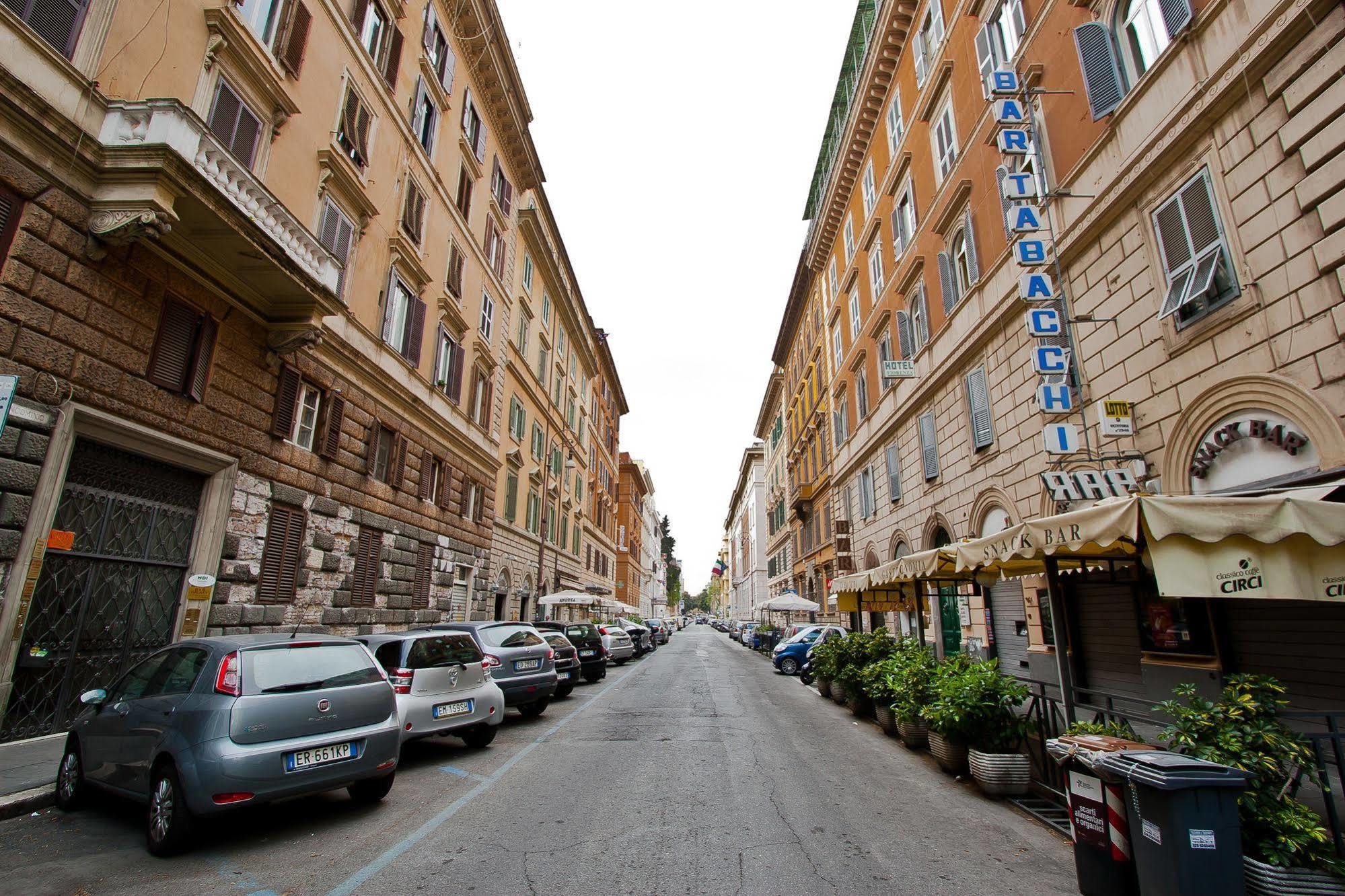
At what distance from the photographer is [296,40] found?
12.1m

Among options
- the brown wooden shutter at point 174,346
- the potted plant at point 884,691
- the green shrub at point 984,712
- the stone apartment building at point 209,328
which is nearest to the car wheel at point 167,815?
the stone apartment building at point 209,328

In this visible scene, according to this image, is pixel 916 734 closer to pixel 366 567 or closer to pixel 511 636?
pixel 511 636

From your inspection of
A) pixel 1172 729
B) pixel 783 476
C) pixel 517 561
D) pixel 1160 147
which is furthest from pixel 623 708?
pixel 783 476

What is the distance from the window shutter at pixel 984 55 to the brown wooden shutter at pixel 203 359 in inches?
606

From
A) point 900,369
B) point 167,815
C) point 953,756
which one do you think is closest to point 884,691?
point 953,756

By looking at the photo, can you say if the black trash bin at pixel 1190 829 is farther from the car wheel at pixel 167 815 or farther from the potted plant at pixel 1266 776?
the car wheel at pixel 167 815

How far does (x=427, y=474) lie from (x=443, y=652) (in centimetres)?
1028

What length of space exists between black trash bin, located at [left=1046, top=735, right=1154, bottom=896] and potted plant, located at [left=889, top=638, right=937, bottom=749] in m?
4.10

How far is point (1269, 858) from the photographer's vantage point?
3.80 metres

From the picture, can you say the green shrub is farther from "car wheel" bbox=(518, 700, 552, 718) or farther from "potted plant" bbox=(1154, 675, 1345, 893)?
"car wheel" bbox=(518, 700, 552, 718)

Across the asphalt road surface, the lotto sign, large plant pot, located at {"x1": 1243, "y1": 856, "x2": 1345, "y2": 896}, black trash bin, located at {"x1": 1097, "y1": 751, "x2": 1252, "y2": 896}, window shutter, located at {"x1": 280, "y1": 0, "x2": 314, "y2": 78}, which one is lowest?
the asphalt road surface

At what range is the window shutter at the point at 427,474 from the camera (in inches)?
695

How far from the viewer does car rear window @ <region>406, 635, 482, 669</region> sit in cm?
823

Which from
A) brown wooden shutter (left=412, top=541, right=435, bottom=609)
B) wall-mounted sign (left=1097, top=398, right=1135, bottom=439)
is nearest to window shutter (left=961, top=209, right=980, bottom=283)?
wall-mounted sign (left=1097, top=398, right=1135, bottom=439)
